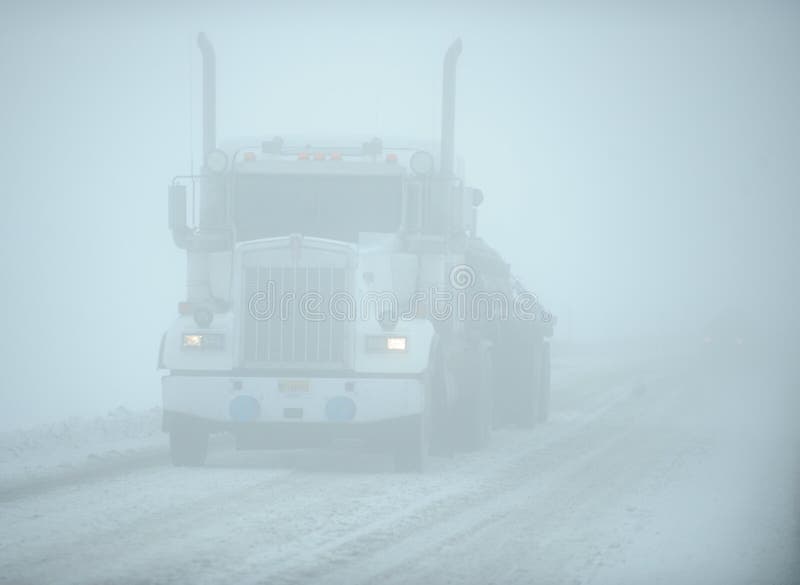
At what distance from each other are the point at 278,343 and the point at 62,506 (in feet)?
10.9

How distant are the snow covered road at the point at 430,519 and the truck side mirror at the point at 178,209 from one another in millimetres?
2445

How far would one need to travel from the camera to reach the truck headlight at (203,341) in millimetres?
13695

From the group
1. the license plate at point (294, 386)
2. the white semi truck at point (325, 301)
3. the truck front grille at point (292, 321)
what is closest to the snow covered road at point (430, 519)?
the white semi truck at point (325, 301)

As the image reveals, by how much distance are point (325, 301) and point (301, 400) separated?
100cm

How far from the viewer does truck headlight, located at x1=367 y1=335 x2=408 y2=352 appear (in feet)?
44.8

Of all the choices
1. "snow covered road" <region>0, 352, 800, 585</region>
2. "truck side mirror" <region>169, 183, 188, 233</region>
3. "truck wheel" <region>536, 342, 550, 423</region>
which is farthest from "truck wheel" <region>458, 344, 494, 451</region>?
"truck wheel" <region>536, 342, 550, 423</region>

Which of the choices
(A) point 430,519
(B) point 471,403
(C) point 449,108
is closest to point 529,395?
(B) point 471,403

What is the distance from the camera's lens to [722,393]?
29.1 meters

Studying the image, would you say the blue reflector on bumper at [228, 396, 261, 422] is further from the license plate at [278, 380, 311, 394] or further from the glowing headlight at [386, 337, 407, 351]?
the glowing headlight at [386, 337, 407, 351]

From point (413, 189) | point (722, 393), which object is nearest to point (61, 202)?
point (722, 393)

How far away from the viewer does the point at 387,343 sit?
1366cm

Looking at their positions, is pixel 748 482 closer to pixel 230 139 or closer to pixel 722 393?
pixel 230 139

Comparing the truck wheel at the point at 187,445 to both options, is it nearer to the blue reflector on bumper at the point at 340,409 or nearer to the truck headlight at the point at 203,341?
the truck headlight at the point at 203,341

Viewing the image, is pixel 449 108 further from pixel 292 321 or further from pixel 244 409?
pixel 244 409
